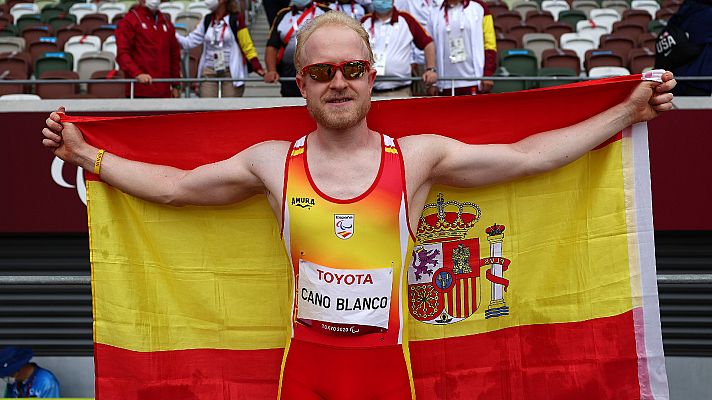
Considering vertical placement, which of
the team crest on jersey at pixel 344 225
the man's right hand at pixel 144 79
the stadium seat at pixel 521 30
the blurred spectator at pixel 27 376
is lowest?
the blurred spectator at pixel 27 376

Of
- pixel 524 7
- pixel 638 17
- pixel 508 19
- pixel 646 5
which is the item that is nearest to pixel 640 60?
pixel 638 17

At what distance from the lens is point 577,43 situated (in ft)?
41.2

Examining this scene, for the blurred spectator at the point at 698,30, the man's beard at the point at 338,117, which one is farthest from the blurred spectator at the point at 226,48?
the man's beard at the point at 338,117

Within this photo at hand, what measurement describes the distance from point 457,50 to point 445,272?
4.04 metres

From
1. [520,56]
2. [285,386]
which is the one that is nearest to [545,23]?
[520,56]

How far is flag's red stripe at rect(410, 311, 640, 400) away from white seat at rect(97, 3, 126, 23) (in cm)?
1235

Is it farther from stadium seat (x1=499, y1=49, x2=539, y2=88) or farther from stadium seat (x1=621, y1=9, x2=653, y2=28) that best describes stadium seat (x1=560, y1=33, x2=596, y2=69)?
stadium seat (x1=499, y1=49, x2=539, y2=88)

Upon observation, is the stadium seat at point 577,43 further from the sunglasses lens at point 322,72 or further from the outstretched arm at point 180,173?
the sunglasses lens at point 322,72

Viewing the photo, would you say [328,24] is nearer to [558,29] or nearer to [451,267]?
[451,267]

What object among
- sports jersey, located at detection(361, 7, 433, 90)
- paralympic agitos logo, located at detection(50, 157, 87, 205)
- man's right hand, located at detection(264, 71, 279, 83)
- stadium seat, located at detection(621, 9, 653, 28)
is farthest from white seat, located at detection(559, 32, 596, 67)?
paralympic agitos logo, located at detection(50, 157, 87, 205)

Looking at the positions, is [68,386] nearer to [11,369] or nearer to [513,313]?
[11,369]

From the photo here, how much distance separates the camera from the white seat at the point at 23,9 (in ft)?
49.4

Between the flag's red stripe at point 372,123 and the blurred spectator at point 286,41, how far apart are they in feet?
11.2

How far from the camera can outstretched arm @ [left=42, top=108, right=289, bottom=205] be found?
3.72m
